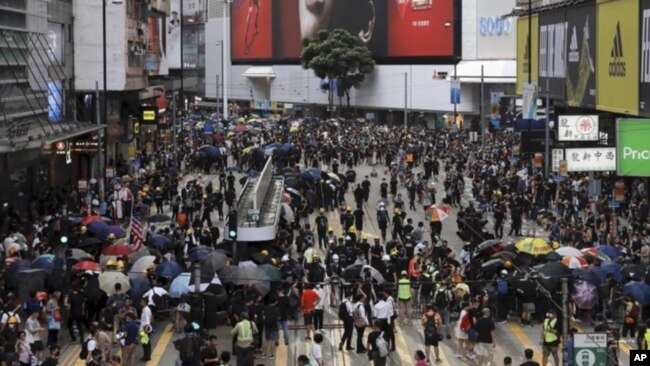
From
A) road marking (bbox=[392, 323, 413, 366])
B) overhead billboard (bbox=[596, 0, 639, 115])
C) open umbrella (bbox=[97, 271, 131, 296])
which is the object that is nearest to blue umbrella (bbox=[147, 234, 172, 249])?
open umbrella (bbox=[97, 271, 131, 296])

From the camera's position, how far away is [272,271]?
83.8 feet

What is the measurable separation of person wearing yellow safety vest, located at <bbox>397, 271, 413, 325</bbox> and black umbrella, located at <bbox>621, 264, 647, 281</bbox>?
4355 millimetres

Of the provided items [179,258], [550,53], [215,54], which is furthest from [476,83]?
[179,258]

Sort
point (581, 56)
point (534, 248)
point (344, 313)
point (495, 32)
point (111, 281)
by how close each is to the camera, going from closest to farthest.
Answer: point (344, 313) → point (111, 281) → point (534, 248) → point (581, 56) → point (495, 32)

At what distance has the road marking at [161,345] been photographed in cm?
2328

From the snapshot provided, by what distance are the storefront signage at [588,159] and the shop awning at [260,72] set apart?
278 feet

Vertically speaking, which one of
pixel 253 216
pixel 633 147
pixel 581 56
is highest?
pixel 581 56

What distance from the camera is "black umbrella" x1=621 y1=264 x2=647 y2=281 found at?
2495cm

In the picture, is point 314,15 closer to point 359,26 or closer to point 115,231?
point 359,26

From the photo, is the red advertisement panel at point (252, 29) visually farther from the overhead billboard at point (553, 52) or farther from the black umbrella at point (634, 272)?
the black umbrella at point (634, 272)

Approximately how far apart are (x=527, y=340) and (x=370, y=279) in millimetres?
3423

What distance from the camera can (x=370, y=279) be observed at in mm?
25812

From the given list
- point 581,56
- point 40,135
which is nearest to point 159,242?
point 40,135

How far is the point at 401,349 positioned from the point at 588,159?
19.1 m
